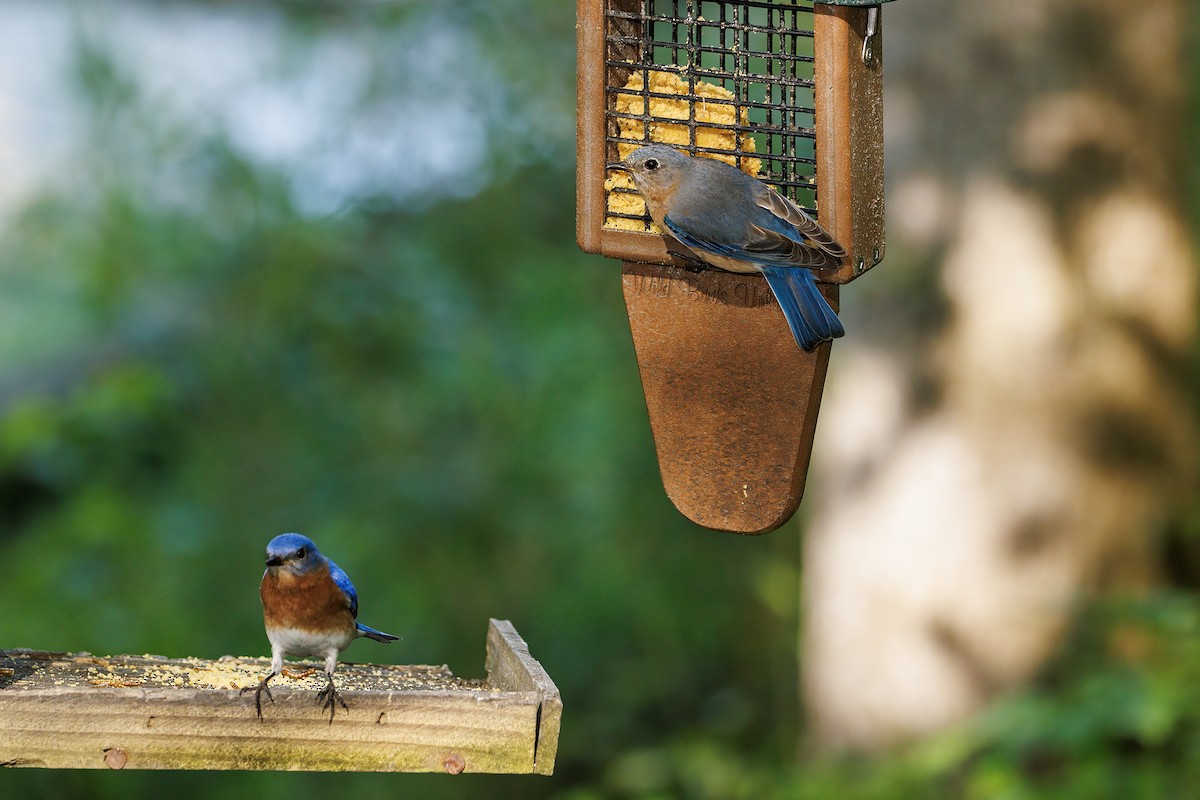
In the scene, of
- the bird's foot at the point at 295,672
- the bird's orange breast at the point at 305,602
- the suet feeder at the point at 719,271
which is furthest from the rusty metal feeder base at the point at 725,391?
the bird's foot at the point at 295,672

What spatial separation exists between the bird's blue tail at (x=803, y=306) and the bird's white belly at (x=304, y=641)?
3.53ft

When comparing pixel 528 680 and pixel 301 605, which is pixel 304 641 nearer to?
pixel 301 605

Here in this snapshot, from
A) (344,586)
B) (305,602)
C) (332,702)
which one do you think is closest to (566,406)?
(344,586)

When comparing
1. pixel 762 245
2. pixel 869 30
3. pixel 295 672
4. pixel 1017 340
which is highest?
pixel 869 30

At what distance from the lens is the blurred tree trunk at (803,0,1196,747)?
5.14 metres

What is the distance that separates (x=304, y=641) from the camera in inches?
106

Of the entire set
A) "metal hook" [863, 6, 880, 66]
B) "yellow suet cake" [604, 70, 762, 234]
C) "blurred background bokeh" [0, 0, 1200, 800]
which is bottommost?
"blurred background bokeh" [0, 0, 1200, 800]

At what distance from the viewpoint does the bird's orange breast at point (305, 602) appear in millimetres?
2697

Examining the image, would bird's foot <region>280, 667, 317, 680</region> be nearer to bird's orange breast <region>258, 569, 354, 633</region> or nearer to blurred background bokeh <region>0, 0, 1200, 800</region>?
bird's orange breast <region>258, 569, 354, 633</region>

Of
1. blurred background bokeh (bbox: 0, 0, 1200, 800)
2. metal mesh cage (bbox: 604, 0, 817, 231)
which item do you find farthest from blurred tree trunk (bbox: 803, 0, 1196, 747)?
metal mesh cage (bbox: 604, 0, 817, 231)

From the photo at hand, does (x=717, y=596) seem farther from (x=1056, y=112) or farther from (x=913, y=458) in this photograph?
(x=1056, y=112)

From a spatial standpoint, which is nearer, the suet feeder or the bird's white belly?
the suet feeder

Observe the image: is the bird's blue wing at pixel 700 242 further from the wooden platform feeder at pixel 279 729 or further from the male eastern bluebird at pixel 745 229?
the wooden platform feeder at pixel 279 729

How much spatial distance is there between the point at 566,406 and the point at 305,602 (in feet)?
15.4
